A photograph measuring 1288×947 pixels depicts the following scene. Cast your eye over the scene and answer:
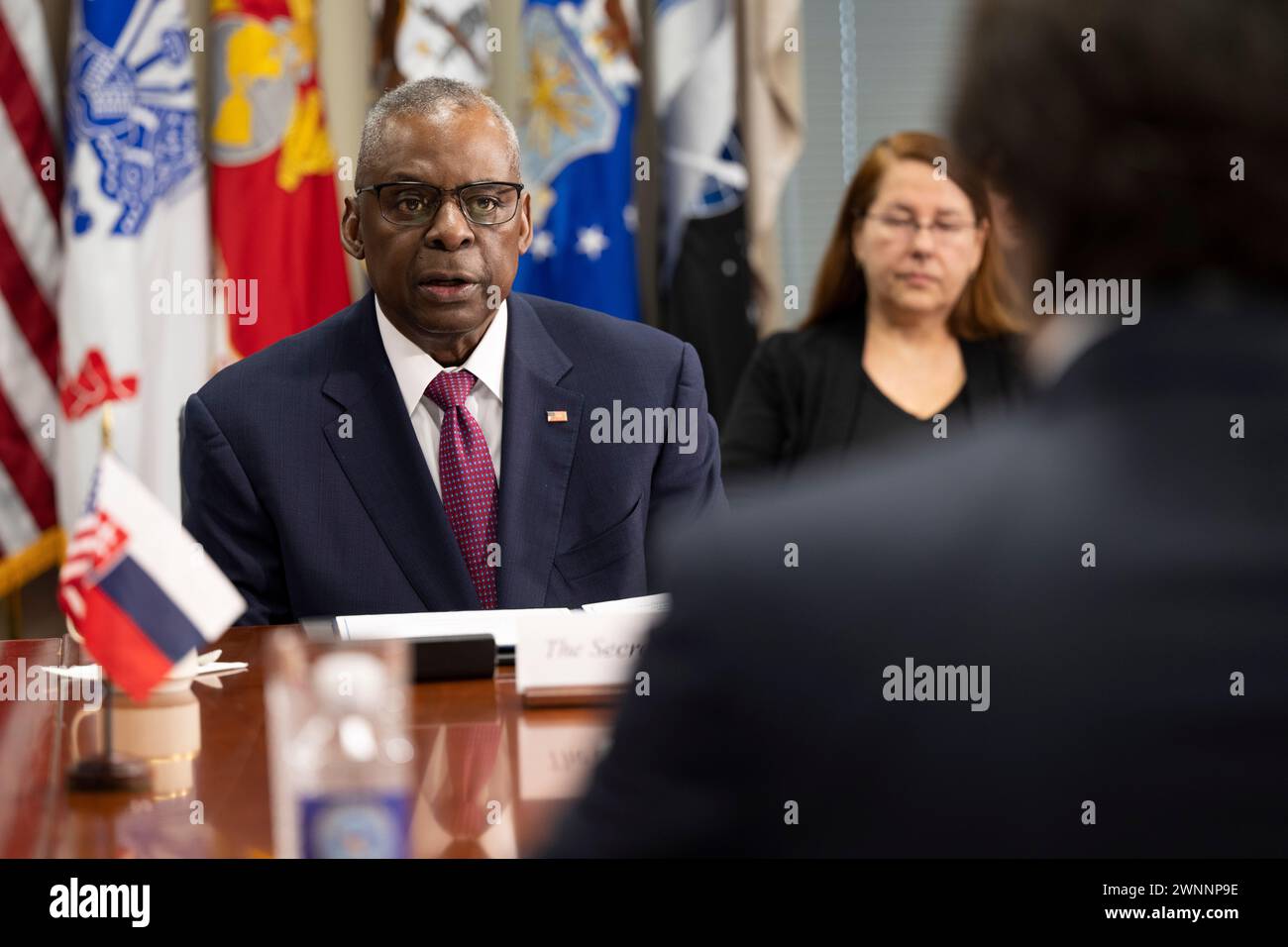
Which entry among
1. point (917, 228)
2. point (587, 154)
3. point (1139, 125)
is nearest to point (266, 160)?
point (587, 154)

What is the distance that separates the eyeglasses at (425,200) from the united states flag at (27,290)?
160 centimetres

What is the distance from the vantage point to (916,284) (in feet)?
11.7

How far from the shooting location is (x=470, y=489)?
2121 millimetres

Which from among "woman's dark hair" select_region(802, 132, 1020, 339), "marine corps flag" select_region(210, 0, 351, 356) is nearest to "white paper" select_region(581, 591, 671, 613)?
"woman's dark hair" select_region(802, 132, 1020, 339)

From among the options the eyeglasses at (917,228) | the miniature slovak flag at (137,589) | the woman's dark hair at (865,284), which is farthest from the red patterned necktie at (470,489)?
the eyeglasses at (917,228)

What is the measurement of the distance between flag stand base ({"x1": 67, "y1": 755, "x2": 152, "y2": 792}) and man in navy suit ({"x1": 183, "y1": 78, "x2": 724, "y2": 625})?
0.74m

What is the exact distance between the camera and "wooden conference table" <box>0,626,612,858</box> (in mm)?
1163

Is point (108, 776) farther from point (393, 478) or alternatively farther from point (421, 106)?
point (421, 106)

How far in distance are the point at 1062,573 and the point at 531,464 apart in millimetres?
1420

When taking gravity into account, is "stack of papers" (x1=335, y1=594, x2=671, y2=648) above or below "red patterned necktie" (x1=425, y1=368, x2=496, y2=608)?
below

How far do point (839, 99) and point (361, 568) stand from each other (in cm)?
244

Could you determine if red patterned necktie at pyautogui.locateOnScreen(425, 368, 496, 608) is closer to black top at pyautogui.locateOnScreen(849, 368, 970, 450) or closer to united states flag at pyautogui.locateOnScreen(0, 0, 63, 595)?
black top at pyautogui.locateOnScreen(849, 368, 970, 450)

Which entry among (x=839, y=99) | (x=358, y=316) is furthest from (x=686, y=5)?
(x=358, y=316)
